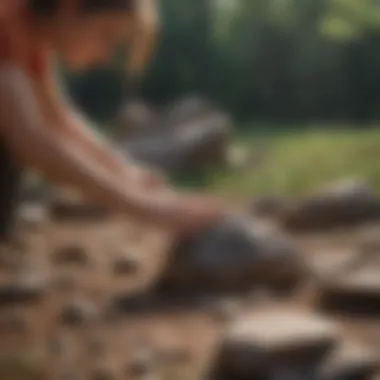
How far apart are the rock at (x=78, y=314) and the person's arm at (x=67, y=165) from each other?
10cm

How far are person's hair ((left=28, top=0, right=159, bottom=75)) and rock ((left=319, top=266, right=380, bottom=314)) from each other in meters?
0.29

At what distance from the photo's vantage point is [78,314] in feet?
3.72

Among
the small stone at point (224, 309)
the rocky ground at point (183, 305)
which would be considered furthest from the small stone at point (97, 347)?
the small stone at point (224, 309)

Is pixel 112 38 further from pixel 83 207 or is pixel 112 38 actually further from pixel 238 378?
pixel 238 378

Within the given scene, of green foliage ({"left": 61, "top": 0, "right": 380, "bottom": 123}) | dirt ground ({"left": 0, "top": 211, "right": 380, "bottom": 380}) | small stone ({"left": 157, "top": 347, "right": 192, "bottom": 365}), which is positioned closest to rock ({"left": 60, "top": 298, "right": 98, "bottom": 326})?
dirt ground ({"left": 0, "top": 211, "right": 380, "bottom": 380})

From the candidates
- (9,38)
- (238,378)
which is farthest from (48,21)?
(238,378)

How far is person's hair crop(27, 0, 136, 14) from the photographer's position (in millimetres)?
1113

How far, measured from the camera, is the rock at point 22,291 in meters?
1.17

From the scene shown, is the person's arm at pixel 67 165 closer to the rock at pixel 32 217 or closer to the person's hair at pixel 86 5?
the person's hair at pixel 86 5

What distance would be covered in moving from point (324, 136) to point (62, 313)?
1.10 ft

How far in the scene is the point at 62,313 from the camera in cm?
113

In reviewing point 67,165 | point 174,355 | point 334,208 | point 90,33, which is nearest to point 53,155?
point 67,165

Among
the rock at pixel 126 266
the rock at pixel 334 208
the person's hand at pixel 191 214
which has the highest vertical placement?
the rock at pixel 334 208

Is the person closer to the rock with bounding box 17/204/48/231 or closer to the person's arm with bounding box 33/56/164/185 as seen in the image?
the person's arm with bounding box 33/56/164/185
